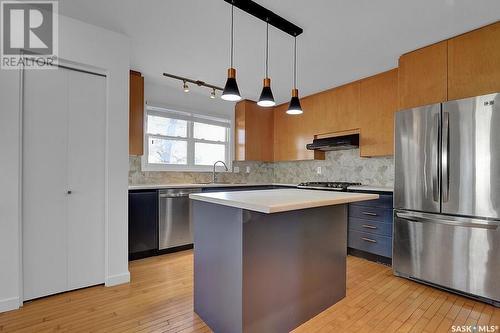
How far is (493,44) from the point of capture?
2.23 meters

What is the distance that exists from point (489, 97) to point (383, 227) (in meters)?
1.68

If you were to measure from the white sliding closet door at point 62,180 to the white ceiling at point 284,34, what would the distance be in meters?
0.70

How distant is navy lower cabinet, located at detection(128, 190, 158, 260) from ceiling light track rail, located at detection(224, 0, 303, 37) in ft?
7.95

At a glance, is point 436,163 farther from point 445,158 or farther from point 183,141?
point 183,141

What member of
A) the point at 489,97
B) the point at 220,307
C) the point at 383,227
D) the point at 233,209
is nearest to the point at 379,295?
the point at 383,227

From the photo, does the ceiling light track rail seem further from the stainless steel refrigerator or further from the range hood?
the range hood

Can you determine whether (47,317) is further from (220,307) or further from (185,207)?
(185,207)

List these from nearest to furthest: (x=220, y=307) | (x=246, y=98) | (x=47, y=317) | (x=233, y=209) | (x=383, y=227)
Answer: (x=233, y=209) < (x=220, y=307) < (x=47, y=317) < (x=383, y=227) < (x=246, y=98)

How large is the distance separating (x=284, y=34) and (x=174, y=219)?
106 inches

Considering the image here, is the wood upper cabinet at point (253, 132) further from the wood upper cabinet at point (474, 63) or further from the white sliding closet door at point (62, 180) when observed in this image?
the wood upper cabinet at point (474, 63)

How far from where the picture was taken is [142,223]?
10.5 ft

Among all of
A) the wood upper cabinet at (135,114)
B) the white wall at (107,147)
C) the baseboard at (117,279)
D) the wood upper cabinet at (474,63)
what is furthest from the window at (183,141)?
the wood upper cabinet at (474,63)

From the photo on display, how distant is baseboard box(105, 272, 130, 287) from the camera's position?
8.03ft

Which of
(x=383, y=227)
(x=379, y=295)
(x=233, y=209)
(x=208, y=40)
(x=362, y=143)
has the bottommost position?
(x=379, y=295)
